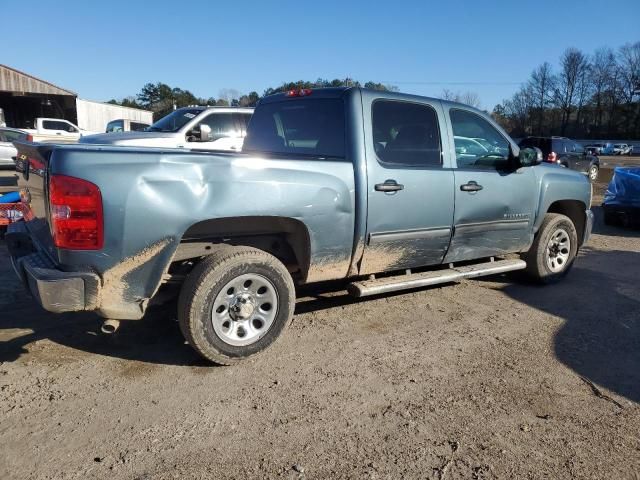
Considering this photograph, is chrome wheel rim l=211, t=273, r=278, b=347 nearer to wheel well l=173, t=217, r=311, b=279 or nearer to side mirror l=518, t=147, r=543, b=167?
wheel well l=173, t=217, r=311, b=279

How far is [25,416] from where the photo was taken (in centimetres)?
292

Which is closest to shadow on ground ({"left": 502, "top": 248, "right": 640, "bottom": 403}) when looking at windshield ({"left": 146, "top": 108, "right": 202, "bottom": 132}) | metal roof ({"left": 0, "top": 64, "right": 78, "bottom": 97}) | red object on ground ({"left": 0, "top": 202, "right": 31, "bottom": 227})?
red object on ground ({"left": 0, "top": 202, "right": 31, "bottom": 227})

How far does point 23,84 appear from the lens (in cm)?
3291

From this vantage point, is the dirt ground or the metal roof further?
the metal roof

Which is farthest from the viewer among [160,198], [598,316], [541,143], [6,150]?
[541,143]

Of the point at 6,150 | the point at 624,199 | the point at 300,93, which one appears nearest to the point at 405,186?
the point at 300,93

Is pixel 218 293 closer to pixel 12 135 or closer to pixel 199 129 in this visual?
pixel 199 129

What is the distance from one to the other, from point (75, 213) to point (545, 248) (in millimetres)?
4700

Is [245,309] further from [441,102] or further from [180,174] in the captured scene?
[441,102]

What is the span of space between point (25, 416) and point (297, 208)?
2097 mm

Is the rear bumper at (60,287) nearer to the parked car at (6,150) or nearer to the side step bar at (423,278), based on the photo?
the side step bar at (423,278)

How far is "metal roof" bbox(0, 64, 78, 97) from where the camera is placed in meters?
32.2

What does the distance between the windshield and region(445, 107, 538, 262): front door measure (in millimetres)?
6249

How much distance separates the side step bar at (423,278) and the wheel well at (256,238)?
53 cm
